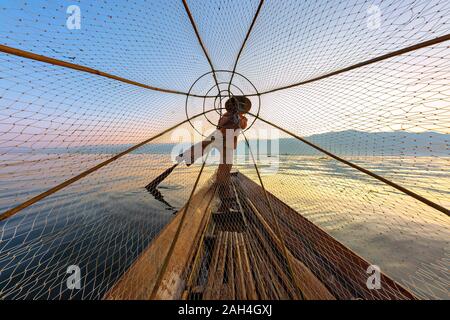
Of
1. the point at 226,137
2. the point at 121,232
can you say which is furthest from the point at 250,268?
the point at 121,232

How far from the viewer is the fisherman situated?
5.04 metres

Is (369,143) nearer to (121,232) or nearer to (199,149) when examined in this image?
(199,149)

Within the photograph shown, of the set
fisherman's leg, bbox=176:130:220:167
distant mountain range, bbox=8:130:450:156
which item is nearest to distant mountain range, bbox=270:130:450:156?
distant mountain range, bbox=8:130:450:156

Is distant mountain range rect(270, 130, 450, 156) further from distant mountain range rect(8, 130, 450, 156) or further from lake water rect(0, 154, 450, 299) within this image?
lake water rect(0, 154, 450, 299)

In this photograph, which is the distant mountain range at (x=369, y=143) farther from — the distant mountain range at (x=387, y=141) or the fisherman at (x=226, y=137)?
the fisherman at (x=226, y=137)

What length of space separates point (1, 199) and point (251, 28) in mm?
12783

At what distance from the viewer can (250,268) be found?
3.15 m

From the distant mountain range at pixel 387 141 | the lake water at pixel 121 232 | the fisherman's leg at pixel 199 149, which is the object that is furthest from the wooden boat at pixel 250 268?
the distant mountain range at pixel 387 141

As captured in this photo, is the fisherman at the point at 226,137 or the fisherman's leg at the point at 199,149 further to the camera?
the fisherman's leg at the point at 199,149

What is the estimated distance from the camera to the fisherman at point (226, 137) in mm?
5039

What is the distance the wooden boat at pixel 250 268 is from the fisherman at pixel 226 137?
2214 mm
